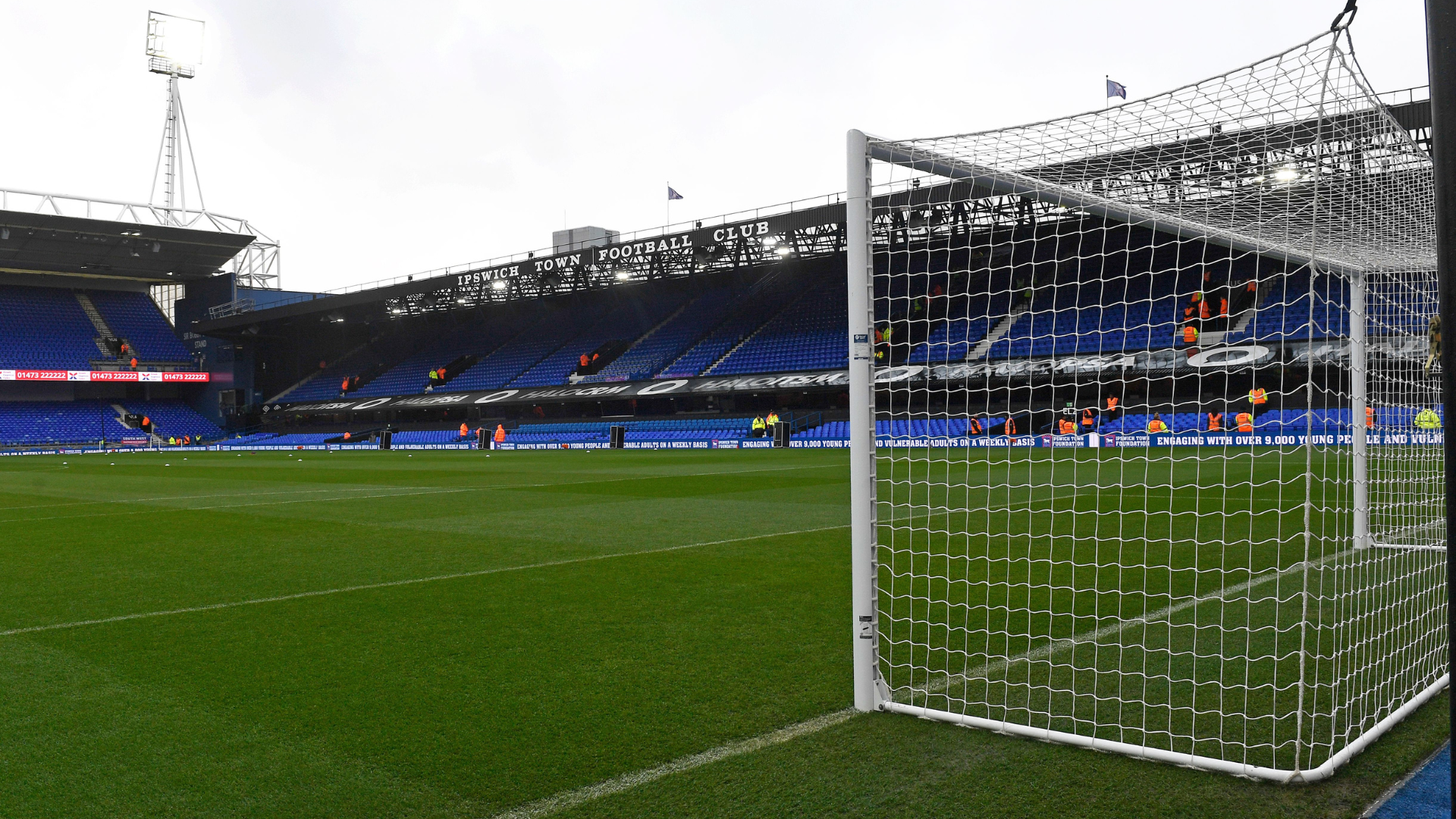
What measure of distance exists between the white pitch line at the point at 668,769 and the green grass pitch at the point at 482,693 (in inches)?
1.7

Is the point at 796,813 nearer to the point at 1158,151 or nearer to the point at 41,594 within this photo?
the point at 1158,151

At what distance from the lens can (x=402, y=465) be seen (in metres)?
24.3

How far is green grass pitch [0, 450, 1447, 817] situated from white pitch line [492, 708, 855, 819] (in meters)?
0.04

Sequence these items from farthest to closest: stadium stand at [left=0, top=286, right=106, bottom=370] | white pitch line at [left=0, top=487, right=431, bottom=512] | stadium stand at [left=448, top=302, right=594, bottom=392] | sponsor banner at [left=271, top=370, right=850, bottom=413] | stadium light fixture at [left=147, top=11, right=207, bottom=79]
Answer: stadium light fixture at [left=147, top=11, right=207, bottom=79] < stadium stand at [left=0, top=286, right=106, bottom=370] < stadium stand at [left=448, top=302, right=594, bottom=392] < sponsor banner at [left=271, top=370, right=850, bottom=413] < white pitch line at [left=0, top=487, right=431, bottom=512]

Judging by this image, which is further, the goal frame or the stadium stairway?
the stadium stairway

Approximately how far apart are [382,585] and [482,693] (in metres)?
3.09

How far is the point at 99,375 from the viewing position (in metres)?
45.8

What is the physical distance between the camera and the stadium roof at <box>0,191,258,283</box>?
130 ft

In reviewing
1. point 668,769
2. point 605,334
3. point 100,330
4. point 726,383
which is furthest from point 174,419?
point 668,769

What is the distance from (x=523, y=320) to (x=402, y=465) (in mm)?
25445

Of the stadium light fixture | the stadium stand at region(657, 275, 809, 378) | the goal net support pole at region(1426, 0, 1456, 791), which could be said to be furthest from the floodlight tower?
the goal net support pole at region(1426, 0, 1456, 791)

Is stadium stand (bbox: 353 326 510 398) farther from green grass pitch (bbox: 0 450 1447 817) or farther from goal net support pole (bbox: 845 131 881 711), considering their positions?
goal net support pole (bbox: 845 131 881 711)

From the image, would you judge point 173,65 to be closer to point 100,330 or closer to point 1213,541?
point 100,330

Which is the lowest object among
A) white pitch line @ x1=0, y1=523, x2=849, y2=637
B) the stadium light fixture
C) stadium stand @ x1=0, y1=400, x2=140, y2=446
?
white pitch line @ x1=0, y1=523, x2=849, y2=637
